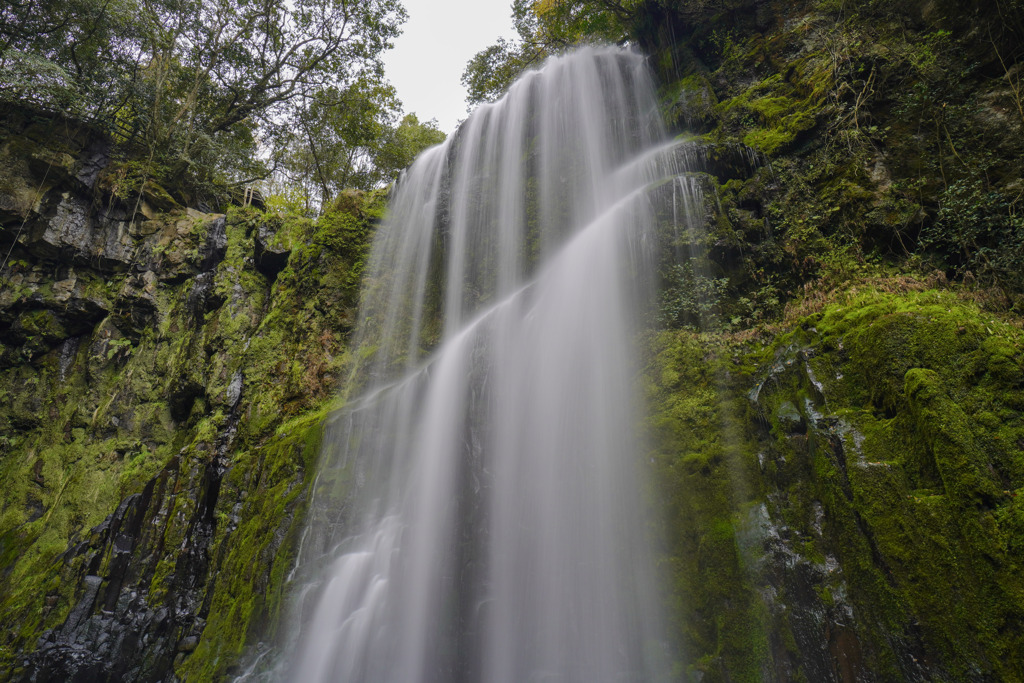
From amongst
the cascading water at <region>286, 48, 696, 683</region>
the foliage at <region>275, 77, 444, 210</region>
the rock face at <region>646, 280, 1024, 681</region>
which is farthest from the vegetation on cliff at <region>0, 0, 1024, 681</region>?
the foliage at <region>275, 77, 444, 210</region>

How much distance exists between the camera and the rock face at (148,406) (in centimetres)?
627

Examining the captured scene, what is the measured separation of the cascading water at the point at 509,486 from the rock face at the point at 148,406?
3.21 ft

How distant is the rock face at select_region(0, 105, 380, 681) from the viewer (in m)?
A: 6.27

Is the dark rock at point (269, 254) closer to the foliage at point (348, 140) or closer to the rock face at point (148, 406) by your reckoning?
the rock face at point (148, 406)

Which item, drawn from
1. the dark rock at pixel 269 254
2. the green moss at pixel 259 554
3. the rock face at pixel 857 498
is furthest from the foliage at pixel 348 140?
the rock face at pixel 857 498

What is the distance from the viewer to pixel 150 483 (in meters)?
7.40

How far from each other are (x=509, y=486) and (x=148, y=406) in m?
8.20

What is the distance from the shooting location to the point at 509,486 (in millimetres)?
5148

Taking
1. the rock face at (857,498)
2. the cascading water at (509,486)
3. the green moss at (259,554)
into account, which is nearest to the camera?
the rock face at (857,498)

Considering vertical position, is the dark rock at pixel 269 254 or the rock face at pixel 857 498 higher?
the dark rock at pixel 269 254

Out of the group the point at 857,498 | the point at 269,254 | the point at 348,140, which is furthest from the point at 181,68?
the point at 857,498

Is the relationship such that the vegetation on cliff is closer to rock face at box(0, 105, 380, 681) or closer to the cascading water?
rock face at box(0, 105, 380, 681)

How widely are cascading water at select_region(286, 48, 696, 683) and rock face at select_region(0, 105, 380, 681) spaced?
98 centimetres

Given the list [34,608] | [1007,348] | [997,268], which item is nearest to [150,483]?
[34,608]
